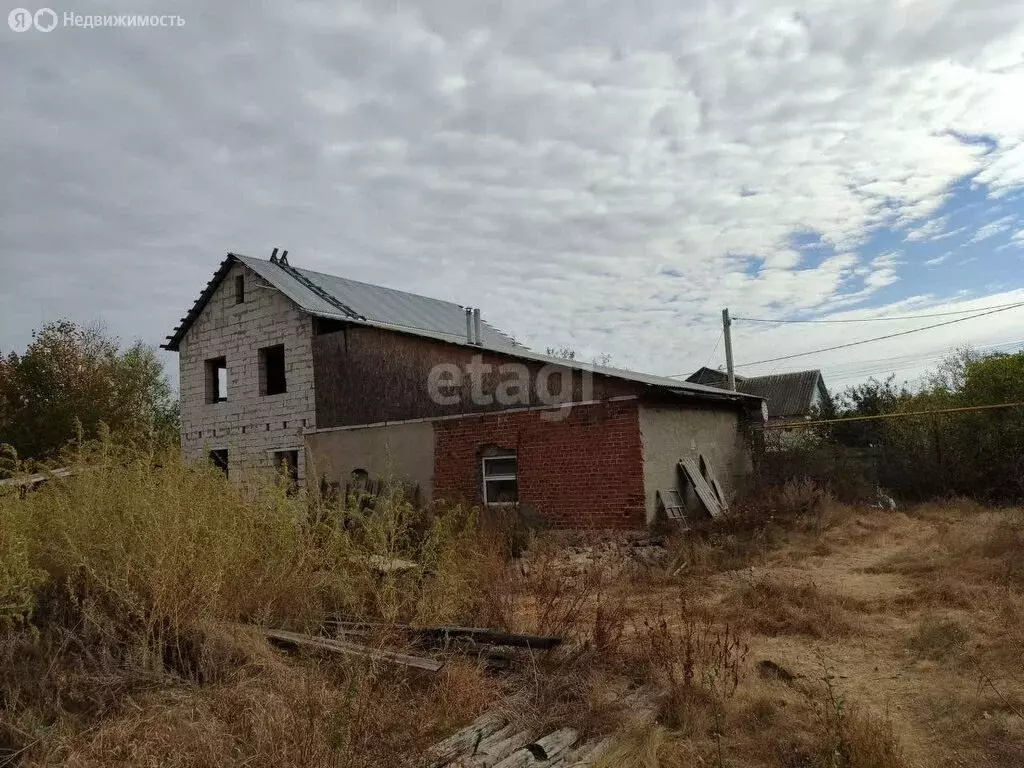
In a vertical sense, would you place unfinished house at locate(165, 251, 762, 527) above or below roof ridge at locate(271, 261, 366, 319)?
below

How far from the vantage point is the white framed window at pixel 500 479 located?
12977 millimetres

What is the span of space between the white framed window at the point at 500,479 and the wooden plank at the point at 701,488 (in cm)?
313

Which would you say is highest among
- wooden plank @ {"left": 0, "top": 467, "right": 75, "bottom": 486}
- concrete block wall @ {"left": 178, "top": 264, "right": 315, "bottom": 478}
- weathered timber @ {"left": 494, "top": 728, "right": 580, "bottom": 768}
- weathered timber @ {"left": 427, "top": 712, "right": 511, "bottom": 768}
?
concrete block wall @ {"left": 178, "top": 264, "right": 315, "bottom": 478}

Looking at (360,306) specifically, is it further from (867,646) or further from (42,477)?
(867,646)

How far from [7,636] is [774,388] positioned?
131ft

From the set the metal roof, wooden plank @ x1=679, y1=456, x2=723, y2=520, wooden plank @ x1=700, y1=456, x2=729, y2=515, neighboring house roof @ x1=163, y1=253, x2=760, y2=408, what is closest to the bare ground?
wooden plank @ x1=679, y1=456, x2=723, y2=520

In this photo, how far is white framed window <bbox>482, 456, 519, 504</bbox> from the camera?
12977mm

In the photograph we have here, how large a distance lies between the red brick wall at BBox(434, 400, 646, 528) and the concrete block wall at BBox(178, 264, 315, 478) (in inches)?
191

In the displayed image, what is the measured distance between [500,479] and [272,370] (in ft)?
26.8

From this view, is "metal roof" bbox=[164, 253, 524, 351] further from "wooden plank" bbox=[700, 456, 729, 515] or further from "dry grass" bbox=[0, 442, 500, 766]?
"dry grass" bbox=[0, 442, 500, 766]

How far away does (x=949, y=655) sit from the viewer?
5504mm

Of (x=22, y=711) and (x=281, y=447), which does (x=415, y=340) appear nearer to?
(x=281, y=447)

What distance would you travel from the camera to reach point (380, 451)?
14727mm

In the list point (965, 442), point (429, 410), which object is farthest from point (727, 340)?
point (429, 410)
